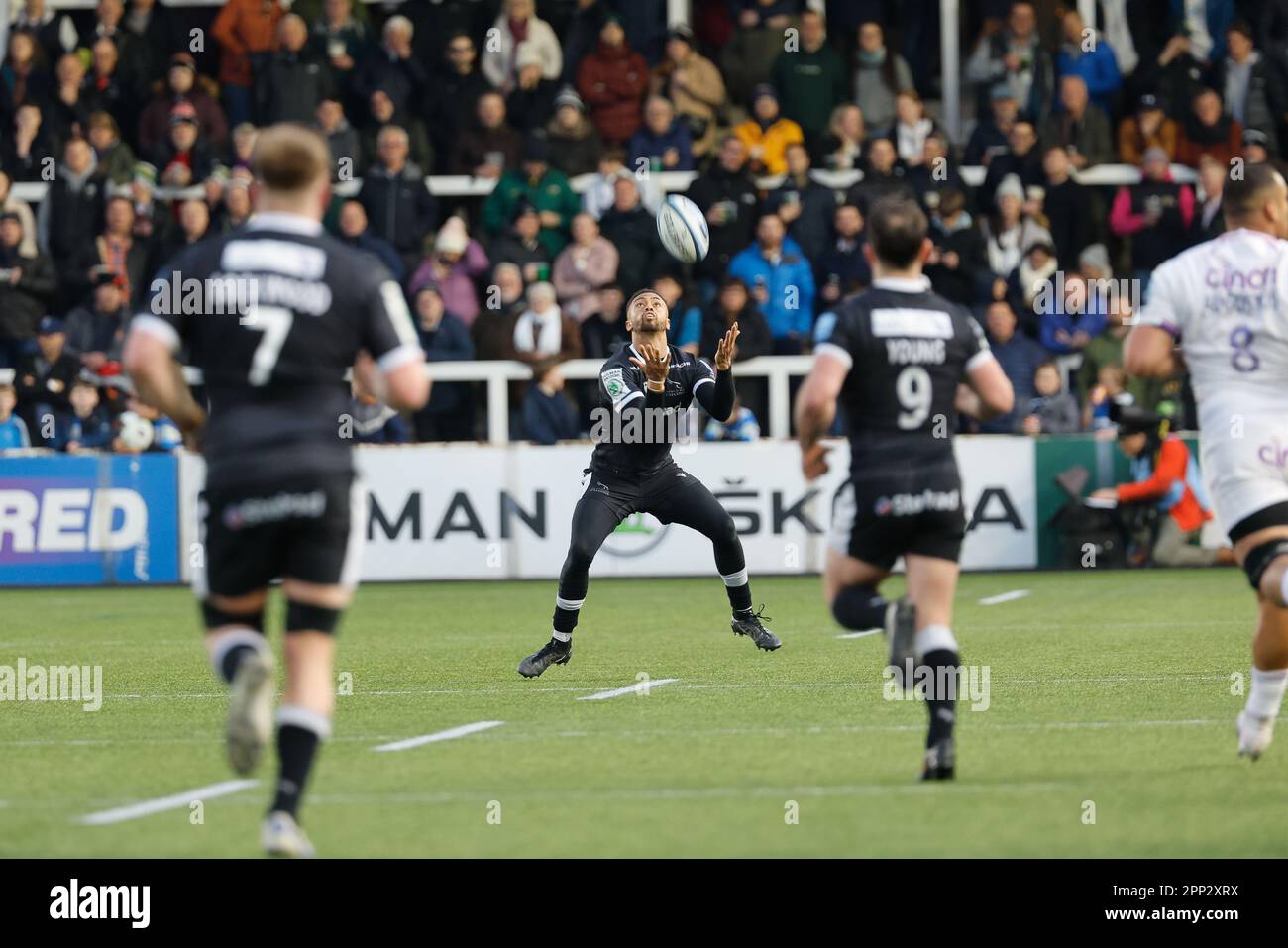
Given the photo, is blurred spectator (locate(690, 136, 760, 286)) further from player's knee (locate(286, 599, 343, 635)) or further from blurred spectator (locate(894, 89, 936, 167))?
player's knee (locate(286, 599, 343, 635))

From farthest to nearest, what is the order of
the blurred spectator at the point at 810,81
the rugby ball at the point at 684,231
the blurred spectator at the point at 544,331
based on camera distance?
the blurred spectator at the point at 810,81
the blurred spectator at the point at 544,331
the rugby ball at the point at 684,231

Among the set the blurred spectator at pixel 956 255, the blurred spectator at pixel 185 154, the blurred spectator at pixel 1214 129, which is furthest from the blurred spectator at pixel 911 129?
the blurred spectator at pixel 185 154

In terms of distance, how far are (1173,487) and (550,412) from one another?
6.14 meters

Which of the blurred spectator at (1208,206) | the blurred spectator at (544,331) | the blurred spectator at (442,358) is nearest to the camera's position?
the blurred spectator at (544,331)

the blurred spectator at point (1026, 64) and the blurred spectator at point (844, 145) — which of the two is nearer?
the blurred spectator at point (844, 145)

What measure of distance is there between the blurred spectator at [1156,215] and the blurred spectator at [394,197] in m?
7.55

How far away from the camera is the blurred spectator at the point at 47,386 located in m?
23.5

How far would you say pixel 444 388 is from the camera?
23.9 meters

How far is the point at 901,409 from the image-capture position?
8781 mm

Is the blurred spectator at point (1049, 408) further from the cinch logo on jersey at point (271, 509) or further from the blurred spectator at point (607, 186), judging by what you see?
the cinch logo on jersey at point (271, 509)

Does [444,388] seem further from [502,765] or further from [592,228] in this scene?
[502,765]

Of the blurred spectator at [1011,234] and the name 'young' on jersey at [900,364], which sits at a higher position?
the blurred spectator at [1011,234]
